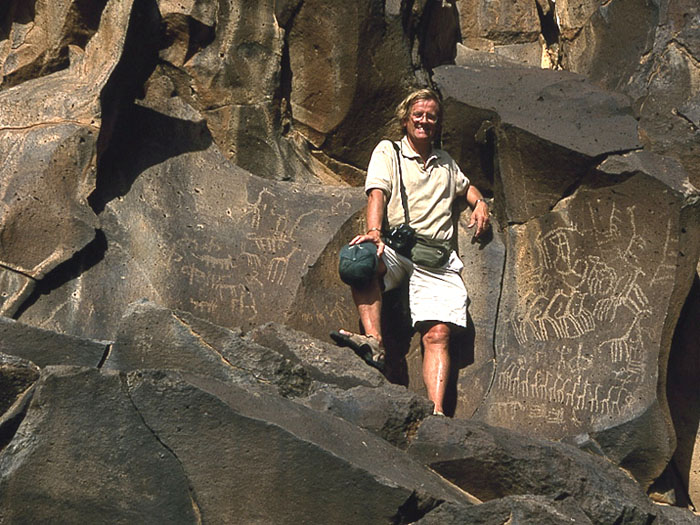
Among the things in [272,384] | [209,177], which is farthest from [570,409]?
[209,177]

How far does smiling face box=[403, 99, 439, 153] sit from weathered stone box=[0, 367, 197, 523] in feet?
8.67

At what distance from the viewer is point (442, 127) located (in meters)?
8.52

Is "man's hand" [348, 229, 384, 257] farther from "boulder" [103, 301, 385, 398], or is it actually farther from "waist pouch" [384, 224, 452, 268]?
"boulder" [103, 301, 385, 398]

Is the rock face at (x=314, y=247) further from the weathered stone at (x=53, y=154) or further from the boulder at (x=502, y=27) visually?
the boulder at (x=502, y=27)

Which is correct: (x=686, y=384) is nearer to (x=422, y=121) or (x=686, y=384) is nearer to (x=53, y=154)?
(x=422, y=121)

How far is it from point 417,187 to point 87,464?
2.71 meters

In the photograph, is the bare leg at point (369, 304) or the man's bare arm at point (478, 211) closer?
the bare leg at point (369, 304)

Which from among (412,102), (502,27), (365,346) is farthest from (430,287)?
(502,27)

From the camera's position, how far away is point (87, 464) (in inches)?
232

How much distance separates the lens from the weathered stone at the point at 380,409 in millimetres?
6508

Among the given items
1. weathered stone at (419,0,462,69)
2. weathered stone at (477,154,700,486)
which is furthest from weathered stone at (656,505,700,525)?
weathered stone at (419,0,462,69)

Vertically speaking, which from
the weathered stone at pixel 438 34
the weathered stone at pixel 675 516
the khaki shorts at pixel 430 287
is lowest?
the weathered stone at pixel 675 516

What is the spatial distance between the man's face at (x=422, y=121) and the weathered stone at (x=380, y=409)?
5.81 ft

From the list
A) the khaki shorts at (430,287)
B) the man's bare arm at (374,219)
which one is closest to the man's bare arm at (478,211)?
the khaki shorts at (430,287)
